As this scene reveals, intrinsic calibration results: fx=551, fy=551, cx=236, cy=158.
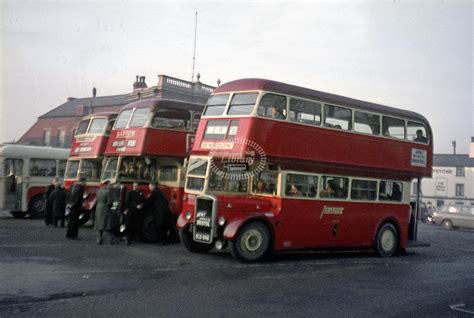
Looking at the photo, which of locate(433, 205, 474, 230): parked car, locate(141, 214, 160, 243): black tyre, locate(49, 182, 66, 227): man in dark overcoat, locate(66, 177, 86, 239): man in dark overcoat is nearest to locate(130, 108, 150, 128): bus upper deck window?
locate(66, 177, 86, 239): man in dark overcoat

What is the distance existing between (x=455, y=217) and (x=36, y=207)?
24.5 meters

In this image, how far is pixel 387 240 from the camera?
16.1 m

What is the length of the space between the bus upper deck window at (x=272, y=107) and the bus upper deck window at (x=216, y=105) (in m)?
1.10

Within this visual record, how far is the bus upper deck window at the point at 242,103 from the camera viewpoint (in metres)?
13.1

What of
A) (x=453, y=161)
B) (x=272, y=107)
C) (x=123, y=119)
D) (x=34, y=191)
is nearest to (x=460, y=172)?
(x=453, y=161)

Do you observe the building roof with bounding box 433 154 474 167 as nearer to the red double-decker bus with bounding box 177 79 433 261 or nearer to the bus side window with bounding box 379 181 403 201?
the bus side window with bounding box 379 181 403 201

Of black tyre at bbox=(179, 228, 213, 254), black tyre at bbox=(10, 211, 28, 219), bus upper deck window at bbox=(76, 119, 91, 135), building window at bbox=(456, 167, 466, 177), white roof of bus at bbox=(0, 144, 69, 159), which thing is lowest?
black tyre at bbox=(10, 211, 28, 219)

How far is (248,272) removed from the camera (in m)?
11.4

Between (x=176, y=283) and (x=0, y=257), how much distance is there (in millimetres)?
4625

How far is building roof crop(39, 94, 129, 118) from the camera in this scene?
52.0 meters

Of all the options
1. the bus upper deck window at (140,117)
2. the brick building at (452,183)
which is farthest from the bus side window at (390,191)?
the brick building at (452,183)

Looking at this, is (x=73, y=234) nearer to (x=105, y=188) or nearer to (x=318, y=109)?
(x=105, y=188)

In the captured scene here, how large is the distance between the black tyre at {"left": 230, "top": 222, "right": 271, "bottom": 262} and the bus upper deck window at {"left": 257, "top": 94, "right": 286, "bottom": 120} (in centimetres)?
260

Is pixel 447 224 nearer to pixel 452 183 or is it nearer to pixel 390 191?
pixel 390 191
